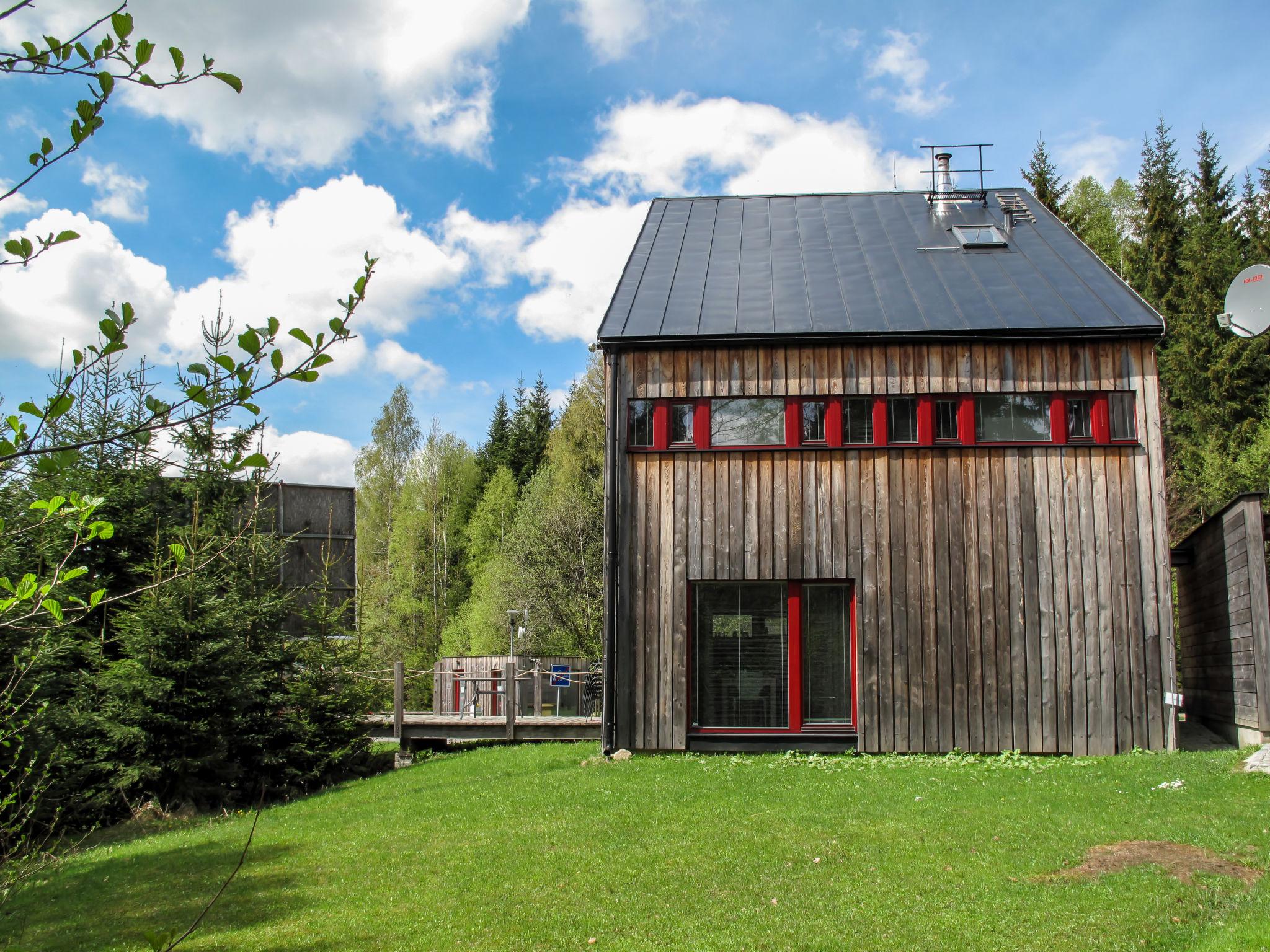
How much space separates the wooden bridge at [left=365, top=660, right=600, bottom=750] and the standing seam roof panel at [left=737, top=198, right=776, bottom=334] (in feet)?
22.1

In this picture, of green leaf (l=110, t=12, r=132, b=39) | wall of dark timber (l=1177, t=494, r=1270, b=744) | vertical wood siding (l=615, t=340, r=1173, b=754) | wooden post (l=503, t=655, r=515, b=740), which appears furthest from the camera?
wooden post (l=503, t=655, r=515, b=740)

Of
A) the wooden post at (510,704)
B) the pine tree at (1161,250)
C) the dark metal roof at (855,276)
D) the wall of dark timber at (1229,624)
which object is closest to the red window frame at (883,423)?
the dark metal roof at (855,276)

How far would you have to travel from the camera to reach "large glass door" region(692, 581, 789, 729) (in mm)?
12680

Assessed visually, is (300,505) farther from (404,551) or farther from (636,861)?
(404,551)

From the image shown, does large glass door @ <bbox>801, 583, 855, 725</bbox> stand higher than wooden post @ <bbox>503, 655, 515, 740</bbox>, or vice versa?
large glass door @ <bbox>801, 583, 855, 725</bbox>

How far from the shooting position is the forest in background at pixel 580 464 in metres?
25.5

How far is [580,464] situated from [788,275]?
1666 cm

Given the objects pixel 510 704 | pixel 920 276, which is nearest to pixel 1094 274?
pixel 920 276

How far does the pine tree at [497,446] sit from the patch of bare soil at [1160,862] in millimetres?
34775

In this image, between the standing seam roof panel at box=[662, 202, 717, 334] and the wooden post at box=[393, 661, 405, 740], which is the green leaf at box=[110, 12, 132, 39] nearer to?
the standing seam roof panel at box=[662, 202, 717, 334]

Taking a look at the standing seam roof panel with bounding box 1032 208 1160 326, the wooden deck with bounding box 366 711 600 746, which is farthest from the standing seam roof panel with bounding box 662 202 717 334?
the wooden deck with bounding box 366 711 600 746

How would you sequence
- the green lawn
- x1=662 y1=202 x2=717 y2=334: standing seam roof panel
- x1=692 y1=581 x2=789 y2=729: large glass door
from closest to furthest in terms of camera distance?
the green lawn, x1=692 y1=581 x2=789 y2=729: large glass door, x1=662 y1=202 x2=717 y2=334: standing seam roof panel

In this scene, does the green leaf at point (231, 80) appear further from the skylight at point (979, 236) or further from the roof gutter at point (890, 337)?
the skylight at point (979, 236)

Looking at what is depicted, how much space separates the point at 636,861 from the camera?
7875mm
